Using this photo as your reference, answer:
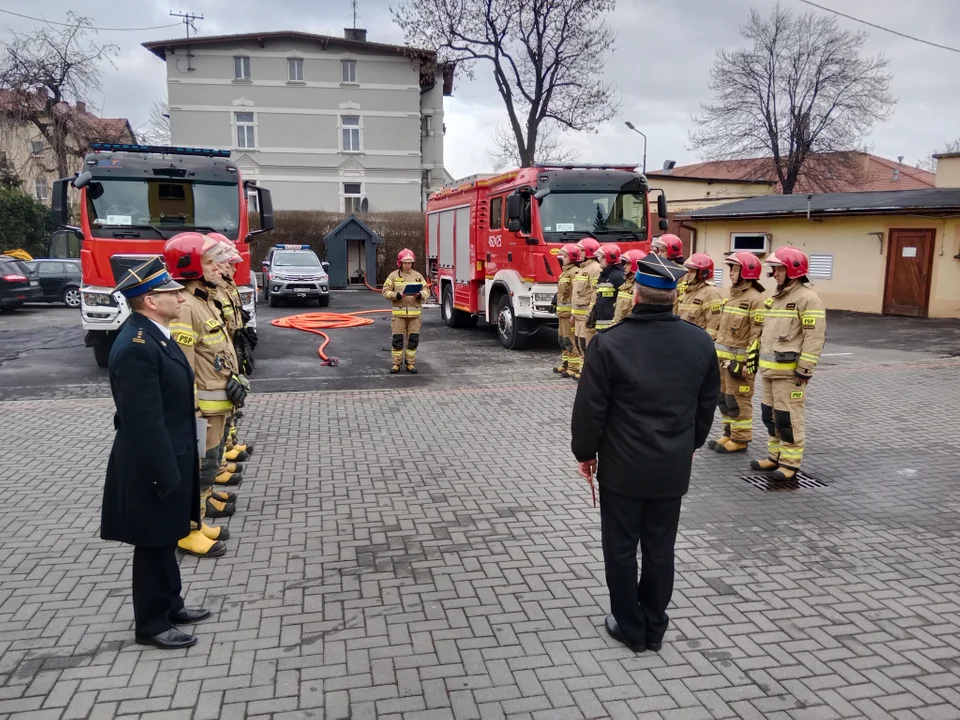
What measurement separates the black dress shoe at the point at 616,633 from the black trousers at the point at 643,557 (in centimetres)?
3

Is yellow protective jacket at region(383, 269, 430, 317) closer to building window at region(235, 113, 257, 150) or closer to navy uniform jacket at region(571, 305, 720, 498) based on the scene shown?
navy uniform jacket at region(571, 305, 720, 498)

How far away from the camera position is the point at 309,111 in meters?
39.6

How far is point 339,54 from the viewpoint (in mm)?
39719

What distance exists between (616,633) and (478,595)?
2.83 feet

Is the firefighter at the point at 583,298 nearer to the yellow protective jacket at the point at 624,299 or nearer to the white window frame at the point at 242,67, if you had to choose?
the yellow protective jacket at the point at 624,299

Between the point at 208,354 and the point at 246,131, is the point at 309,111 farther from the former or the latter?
the point at 208,354

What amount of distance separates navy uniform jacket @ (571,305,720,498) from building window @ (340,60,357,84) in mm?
40332

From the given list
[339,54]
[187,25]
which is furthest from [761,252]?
[187,25]

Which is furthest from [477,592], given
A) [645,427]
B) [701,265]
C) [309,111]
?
[309,111]

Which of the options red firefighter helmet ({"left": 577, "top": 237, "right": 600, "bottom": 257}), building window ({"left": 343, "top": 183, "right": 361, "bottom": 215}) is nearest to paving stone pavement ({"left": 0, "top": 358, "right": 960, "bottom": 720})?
red firefighter helmet ({"left": 577, "top": 237, "right": 600, "bottom": 257})

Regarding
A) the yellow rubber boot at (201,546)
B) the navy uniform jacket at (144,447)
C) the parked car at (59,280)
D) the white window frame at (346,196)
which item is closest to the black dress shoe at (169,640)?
the navy uniform jacket at (144,447)

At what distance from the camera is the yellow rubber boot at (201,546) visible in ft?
15.4

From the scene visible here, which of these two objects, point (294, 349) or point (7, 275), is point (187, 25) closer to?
point (7, 275)

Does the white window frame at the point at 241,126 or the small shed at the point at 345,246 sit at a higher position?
the white window frame at the point at 241,126
